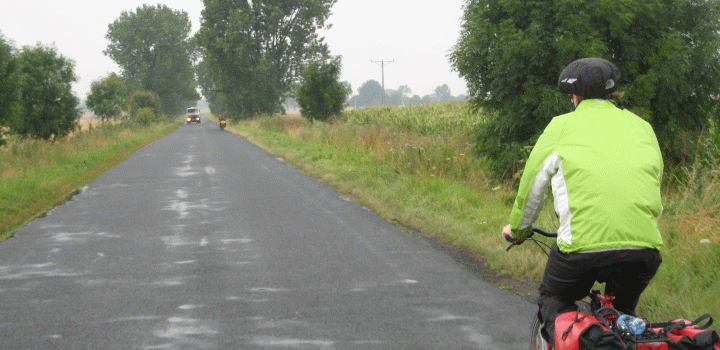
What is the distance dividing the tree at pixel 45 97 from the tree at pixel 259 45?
31.1 m

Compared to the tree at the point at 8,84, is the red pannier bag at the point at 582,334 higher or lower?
lower

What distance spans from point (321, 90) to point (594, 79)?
101 ft

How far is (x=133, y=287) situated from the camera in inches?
241

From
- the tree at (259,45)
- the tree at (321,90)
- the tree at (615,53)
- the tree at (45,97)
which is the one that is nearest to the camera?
the tree at (615,53)

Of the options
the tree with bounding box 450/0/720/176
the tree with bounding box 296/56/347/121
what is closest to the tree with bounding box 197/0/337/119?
the tree with bounding box 296/56/347/121

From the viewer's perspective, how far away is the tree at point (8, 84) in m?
14.7

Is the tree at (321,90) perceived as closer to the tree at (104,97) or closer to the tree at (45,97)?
the tree at (45,97)

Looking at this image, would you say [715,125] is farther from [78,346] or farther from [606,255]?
[78,346]

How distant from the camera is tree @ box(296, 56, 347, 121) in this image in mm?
32719

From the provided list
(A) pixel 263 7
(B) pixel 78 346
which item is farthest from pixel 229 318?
(A) pixel 263 7

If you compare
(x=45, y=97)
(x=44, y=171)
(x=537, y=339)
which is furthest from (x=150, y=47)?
(x=537, y=339)

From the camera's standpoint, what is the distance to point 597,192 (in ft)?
8.39

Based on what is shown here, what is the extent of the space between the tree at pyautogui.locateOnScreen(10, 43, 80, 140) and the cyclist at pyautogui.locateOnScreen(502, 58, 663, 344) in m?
22.5

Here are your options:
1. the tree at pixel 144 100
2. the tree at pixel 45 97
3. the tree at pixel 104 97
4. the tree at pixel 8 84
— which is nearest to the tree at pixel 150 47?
the tree at pixel 144 100
